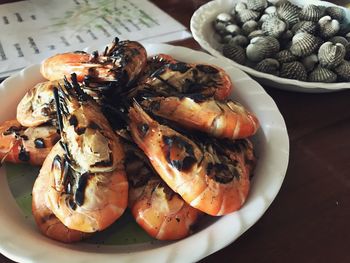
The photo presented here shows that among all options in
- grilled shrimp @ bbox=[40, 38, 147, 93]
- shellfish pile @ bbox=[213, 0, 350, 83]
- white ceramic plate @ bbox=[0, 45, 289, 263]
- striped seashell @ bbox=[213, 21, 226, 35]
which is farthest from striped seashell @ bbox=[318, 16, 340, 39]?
grilled shrimp @ bbox=[40, 38, 147, 93]

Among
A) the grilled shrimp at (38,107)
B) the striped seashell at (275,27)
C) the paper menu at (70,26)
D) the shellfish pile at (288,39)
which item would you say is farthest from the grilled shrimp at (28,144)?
the striped seashell at (275,27)

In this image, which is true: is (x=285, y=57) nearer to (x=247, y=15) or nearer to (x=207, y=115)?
(x=247, y=15)

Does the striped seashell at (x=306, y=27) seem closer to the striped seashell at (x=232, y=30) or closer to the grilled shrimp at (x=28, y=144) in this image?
the striped seashell at (x=232, y=30)

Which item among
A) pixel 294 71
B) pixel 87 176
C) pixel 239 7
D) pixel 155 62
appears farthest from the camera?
pixel 239 7

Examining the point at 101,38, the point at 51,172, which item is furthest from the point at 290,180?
the point at 101,38

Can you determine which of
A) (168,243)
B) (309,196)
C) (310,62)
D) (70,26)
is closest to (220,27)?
(310,62)

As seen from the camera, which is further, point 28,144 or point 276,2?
point 276,2

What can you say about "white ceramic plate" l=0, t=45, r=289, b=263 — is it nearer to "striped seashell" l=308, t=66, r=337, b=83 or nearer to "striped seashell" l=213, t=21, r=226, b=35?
"striped seashell" l=308, t=66, r=337, b=83
